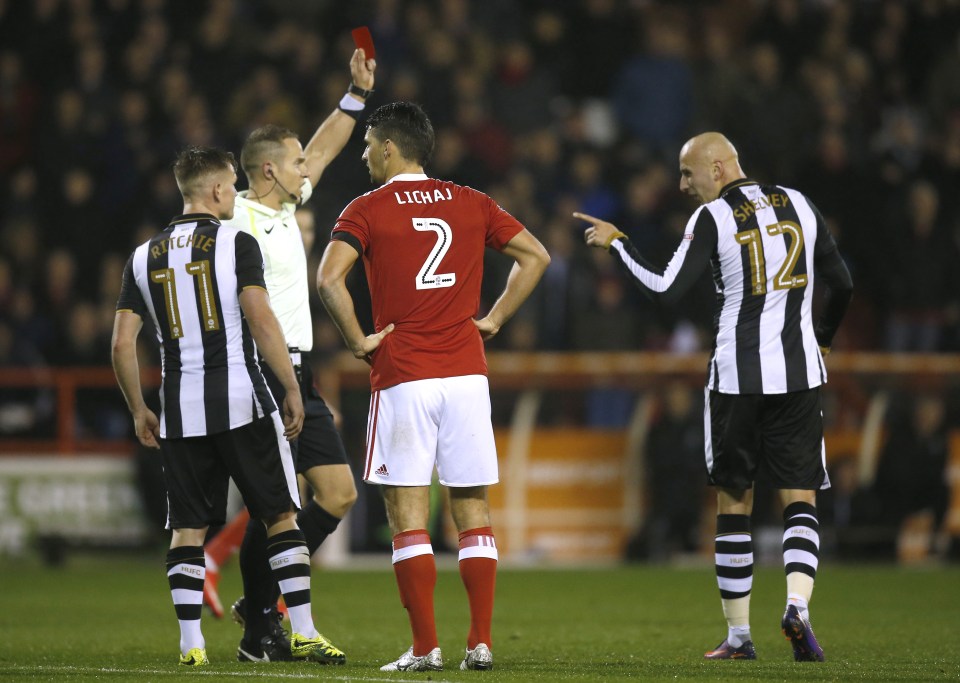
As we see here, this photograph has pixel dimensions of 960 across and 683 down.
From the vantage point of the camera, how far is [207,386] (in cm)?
650

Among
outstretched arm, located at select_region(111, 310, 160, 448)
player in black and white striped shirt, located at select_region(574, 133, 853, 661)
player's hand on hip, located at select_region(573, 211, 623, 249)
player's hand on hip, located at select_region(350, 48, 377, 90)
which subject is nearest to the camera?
outstretched arm, located at select_region(111, 310, 160, 448)

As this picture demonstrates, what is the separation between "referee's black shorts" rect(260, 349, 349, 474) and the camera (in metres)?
7.39

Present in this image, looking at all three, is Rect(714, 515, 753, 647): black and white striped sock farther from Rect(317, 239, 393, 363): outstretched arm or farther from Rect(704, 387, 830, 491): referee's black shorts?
Rect(317, 239, 393, 363): outstretched arm

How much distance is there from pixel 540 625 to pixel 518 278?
10.3ft

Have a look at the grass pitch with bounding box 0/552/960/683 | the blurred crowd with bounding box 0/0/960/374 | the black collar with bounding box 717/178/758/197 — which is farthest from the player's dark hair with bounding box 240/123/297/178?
the blurred crowd with bounding box 0/0/960/374

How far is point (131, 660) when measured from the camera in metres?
6.97

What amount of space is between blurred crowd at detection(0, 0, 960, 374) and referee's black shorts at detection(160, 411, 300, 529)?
7.89 m

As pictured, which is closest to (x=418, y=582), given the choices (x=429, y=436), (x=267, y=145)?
(x=429, y=436)

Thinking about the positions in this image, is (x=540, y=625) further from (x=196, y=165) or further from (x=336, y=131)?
(x=196, y=165)

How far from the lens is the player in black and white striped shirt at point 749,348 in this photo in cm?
701

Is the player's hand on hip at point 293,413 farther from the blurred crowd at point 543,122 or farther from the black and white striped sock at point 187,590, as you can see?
the blurred crowd at point 543,122

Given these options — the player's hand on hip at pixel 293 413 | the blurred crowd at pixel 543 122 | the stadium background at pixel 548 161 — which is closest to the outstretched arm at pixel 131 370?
the player's hand on hip at pixel 293 413

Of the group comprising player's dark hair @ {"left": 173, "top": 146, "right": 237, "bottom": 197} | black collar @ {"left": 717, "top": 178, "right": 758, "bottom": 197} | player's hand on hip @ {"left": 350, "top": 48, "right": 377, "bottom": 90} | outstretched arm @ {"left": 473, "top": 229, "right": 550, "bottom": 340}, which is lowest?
outstretched arm @ {"left": 473, "top": 229, "right": 550, "bottom": 340}

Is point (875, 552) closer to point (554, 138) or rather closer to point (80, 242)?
point (554, 138)
